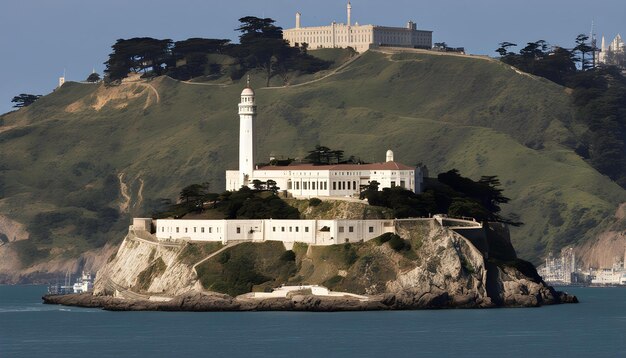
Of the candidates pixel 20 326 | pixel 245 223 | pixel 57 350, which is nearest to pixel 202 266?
pixel 245 223

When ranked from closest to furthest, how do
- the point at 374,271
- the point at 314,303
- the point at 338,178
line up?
the point at 314,303 → the point at 374,271 → the point at 338,178

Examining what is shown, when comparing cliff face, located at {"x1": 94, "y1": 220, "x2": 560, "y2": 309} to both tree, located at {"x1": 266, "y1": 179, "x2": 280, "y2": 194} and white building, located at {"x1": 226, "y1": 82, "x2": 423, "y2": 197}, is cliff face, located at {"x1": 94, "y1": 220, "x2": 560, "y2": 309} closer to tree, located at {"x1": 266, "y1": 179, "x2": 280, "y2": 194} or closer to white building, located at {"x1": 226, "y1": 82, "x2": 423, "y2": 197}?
white building, located at {"x1": 226, "y1": 82, "x2": 423, "y2": 197}

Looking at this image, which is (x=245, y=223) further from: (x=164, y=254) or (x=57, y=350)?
(x=57, y=350)

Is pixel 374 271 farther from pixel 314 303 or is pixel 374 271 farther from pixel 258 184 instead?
pixel 258 184

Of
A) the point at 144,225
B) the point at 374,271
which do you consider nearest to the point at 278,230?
the point at 374,271

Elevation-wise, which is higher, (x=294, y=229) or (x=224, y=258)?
(x=294, y=229)

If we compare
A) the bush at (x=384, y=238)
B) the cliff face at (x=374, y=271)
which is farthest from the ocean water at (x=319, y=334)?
the bush at (x=384, y=238)
